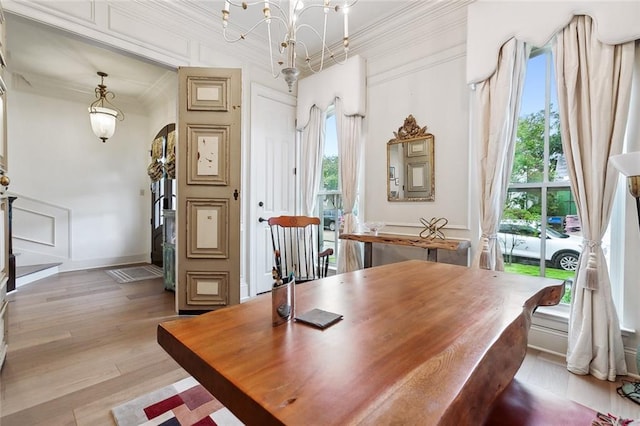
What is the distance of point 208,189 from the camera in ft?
9.77

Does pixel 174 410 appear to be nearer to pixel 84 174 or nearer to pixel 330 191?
pixel 330 191

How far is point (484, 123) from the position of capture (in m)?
2.42

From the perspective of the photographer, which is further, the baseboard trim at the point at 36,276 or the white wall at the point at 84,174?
the white wall at the point at 84,174

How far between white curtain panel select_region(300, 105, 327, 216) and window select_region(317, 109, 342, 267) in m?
0.13

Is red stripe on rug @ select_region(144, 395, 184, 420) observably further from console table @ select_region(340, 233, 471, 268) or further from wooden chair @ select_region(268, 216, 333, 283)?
console table @ select_region(340, 233, 471, 268)

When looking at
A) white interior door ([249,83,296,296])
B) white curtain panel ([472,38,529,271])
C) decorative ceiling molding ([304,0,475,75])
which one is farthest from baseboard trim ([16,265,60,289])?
white curtain panel ([472,38,529,271])

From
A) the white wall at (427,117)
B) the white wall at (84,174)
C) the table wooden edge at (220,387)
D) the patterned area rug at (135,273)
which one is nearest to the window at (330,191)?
the white wall at (427,117)

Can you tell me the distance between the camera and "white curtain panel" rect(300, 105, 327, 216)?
376 cm

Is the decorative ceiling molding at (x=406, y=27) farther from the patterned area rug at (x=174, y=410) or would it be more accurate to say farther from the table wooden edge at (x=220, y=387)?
the patterned area rug at (x=174, y=410)

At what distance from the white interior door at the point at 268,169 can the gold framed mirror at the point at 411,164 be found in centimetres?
141

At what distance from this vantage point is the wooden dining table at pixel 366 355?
48 cm

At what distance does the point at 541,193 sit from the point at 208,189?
2.99 m

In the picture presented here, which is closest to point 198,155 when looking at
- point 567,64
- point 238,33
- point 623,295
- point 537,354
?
point 238,33

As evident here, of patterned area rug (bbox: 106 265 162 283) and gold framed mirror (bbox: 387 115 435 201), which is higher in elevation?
gold framed mirror (bbox: 387 115 435 201)
